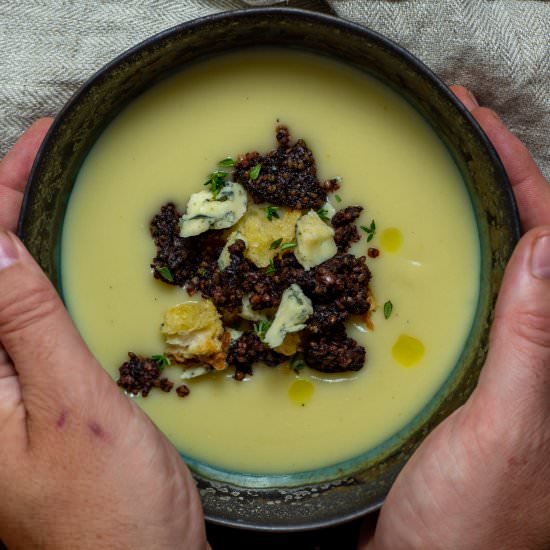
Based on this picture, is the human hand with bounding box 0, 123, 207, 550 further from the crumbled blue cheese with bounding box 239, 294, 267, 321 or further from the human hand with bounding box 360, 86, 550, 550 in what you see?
the human hand with bounding box 360, 86, 550, 550

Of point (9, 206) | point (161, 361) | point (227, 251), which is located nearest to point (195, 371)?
point (161, 361)

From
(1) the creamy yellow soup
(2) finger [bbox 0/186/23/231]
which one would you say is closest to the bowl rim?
(1) the creamy yellow soup

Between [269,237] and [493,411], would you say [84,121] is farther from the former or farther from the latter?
[493,411]

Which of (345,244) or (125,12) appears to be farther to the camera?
(125,12)

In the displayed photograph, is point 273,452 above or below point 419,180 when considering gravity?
below

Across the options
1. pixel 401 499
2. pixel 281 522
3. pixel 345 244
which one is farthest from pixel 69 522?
pixel 345 244

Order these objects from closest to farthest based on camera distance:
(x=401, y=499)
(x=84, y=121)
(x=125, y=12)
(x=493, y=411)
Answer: (x=493, y=411) < (x=401, y=499) < (x=84, y=121) < (x=125, y=12)
